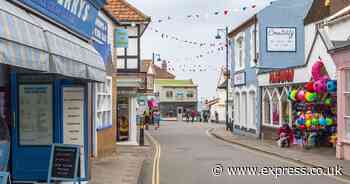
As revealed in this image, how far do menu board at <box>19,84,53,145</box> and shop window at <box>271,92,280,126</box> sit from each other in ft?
64.3

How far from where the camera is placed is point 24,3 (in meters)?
9.58

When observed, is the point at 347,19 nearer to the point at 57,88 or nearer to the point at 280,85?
the point at 280,85

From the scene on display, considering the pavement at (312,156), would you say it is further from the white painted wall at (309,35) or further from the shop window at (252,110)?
the shop window at (252,110)

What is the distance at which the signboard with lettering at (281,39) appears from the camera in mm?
33750

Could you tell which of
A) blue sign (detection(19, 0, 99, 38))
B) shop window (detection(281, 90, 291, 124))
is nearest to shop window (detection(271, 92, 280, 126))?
shop window (detection(281, 90, 291, 124))

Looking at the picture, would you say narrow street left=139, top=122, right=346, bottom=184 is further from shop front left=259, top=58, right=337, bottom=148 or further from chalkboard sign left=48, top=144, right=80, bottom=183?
chalkboard sign left=48, top=144, right=80, bottom=183

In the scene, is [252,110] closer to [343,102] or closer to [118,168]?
[343,102]

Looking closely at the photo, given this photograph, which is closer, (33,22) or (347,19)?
(33,22)

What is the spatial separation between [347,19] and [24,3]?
668 inches

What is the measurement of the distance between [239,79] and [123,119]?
473 inches

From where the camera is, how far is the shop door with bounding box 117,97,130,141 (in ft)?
98.2

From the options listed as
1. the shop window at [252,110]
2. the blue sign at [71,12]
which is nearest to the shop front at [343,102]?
the blue sign at [71,12]

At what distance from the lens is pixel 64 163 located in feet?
33.5

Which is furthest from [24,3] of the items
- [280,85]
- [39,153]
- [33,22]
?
[280,85]
